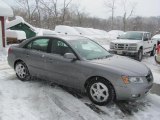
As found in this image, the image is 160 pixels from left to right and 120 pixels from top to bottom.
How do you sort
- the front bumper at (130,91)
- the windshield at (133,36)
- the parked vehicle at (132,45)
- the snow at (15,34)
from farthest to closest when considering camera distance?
the snow at (15,34)
the windshield at (133,36)
the parked vehicle at (132,45)
the front bumper at (130,91)

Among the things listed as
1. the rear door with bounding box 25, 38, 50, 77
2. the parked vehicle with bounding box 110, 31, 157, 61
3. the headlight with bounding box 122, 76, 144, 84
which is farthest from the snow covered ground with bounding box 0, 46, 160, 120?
the parked vehicle with bounding box 110, 31, 157, 61

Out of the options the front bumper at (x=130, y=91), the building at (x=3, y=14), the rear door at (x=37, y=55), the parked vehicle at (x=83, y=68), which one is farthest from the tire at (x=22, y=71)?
the building at (x=3, y=14)

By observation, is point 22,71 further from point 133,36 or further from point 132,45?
point 133,36

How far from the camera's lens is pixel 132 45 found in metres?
14.0

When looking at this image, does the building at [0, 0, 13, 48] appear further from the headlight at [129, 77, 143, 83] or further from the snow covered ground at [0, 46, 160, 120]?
the headlight at [129, 77, 143, 83]

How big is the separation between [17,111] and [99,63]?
6.95ft

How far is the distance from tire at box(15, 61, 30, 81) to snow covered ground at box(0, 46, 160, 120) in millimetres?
461

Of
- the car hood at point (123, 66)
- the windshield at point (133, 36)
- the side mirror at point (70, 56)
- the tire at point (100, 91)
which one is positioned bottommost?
the tire at point (100, 91)

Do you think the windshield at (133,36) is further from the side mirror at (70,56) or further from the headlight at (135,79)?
the headlight at (135,79)

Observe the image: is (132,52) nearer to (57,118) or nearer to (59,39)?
(59,39)

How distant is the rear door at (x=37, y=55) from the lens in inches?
283

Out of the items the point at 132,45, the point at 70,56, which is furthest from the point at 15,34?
the point at 70,56

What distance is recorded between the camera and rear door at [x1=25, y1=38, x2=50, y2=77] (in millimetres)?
7184

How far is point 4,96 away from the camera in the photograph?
6.32m
